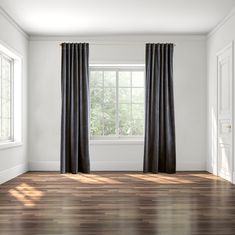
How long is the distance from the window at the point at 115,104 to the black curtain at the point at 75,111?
514 mm

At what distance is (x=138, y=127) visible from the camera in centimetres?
841

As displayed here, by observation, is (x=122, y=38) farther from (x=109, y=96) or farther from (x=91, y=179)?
(x=91, y=179)

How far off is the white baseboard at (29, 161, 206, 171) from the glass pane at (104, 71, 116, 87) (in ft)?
5.18

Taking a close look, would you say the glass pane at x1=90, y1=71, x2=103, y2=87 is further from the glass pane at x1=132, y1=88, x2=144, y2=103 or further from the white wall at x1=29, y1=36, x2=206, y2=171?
the glass pane at x1=132, y1=88, x2=144, y2=103

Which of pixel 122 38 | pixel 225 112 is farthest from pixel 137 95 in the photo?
pixel 225 112

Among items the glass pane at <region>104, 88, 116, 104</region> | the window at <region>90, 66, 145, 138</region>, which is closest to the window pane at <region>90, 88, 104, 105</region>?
the window at <region>90, 66, 145, 138</region>

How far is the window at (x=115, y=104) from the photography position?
8.38 meters

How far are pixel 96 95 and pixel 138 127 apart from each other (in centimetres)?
108

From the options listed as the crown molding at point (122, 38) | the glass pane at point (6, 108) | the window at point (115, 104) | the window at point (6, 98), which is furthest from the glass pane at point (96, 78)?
the glass pane at point (6, 108)

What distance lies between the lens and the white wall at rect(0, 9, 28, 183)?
21.3 feet

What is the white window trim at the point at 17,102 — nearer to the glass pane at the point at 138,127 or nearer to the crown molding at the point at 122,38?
the crown molding at the point at 122,38

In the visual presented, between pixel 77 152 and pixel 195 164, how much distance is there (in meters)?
2.34

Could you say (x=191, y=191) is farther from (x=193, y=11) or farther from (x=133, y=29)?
(x=133, y=29)

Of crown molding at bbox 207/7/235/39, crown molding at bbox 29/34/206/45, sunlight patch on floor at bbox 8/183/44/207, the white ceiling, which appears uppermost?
the white ceiling
